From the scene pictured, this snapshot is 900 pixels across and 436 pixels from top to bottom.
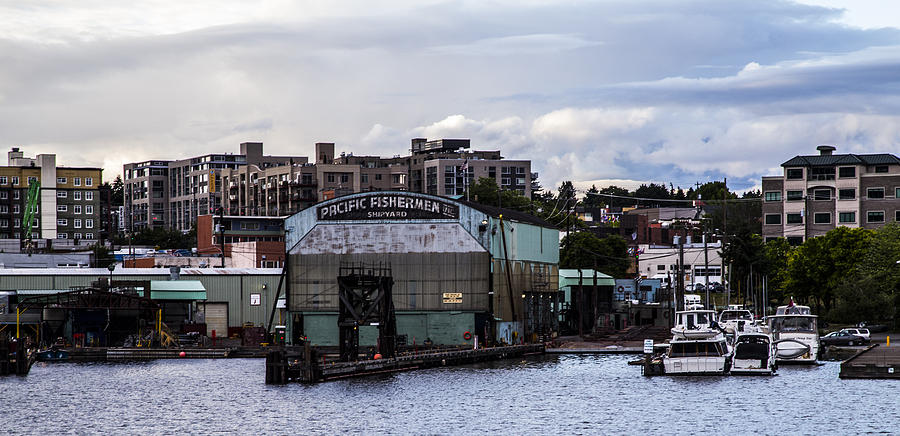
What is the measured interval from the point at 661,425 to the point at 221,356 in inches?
1963

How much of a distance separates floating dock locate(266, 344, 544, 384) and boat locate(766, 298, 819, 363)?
2119 centimetres

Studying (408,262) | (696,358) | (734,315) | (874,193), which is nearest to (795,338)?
(696,358)

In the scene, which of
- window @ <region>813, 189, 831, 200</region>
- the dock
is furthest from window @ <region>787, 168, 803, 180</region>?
the dock

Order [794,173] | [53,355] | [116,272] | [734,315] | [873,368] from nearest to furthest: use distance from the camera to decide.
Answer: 1. [873,368]
2. [53,355]
3. [734,315]
4. [116,272]
5. [794,173]

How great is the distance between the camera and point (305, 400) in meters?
67.2

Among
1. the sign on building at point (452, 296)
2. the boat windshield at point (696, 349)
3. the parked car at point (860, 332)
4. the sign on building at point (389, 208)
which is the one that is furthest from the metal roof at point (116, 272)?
the parked car at point (860, 332)

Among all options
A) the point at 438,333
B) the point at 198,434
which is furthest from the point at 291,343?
the point at 198,434

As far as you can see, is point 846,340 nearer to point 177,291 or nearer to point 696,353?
point 696,353

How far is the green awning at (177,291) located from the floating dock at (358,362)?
56.7 ft

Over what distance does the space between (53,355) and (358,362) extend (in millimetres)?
32209

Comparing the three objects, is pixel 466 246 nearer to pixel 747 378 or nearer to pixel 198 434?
pixel 747 378

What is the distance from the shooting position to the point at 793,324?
8594 cm

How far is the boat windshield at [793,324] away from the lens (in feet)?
280

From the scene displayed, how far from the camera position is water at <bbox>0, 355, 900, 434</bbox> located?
58062mm
